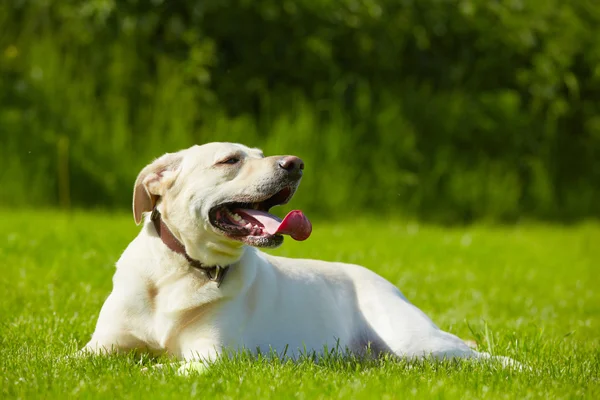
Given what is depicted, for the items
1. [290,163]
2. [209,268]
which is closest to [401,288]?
[209,268]

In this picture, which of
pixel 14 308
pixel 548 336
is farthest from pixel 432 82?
pixel 14 308

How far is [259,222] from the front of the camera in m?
4.23

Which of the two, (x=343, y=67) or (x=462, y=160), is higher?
(x=343, y=67)

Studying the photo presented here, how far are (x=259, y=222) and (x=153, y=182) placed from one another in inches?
23.0

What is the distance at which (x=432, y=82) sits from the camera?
42.2 ft

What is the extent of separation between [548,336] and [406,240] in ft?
13.1

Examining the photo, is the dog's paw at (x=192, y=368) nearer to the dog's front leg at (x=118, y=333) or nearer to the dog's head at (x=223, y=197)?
the dog's front leg at (x=118, y=333)

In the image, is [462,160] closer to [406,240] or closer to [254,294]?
[406,240]

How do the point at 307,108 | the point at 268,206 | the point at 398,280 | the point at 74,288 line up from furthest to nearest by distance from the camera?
the point at 307,108, the point at 398,280, the point at 74,288, the point at 268,206

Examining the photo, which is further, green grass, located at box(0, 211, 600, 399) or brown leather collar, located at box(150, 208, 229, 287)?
brown leather collar, located at box(150, 208, 229, 287)

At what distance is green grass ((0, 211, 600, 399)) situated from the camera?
12.5ft

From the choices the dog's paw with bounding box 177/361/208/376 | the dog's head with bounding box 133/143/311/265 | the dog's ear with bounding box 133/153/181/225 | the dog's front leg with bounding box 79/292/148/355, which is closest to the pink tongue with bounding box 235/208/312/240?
the dog's head with bounding box 133/143/311/265

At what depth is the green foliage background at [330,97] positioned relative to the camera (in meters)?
11.0

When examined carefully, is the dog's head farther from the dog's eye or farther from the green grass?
the green grass
